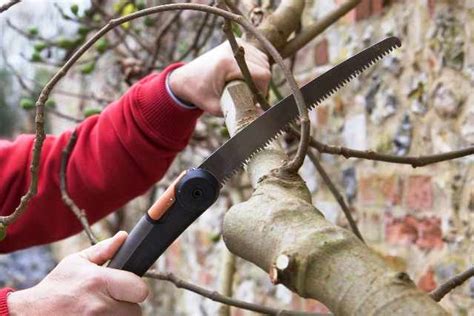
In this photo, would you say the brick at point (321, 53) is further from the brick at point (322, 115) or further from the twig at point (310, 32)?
the twig at point (310, 32)

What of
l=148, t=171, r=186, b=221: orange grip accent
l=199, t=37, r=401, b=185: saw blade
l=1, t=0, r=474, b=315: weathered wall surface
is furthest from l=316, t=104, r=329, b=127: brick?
l=148, t=171, r=186, b=221: orange grip accent

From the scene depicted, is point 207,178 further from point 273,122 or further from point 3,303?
point 3,303

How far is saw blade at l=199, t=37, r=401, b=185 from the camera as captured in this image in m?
0.72

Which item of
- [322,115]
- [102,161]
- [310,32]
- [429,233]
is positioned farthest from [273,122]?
[322,115]

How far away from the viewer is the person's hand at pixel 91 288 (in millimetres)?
769

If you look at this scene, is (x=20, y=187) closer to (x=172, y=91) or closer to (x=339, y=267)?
(x=172, y=91)

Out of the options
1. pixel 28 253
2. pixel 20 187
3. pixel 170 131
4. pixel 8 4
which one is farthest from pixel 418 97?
pixel 28 253

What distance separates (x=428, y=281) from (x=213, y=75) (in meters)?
0.69

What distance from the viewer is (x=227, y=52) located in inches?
A: 41.9

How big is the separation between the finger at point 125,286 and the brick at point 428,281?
0.84 metres

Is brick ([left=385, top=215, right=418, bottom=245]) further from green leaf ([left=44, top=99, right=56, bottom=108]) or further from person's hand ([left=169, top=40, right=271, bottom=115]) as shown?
green leaf ([left=44, top=99, right=56, bottom=108])

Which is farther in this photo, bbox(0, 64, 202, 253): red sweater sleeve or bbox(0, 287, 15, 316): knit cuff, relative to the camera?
bbox(0, 64, 202, 253): red sweater sleeve

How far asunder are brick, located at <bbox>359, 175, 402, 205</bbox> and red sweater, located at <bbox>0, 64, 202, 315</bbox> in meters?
0.48

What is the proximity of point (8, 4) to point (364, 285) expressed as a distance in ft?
1.86
